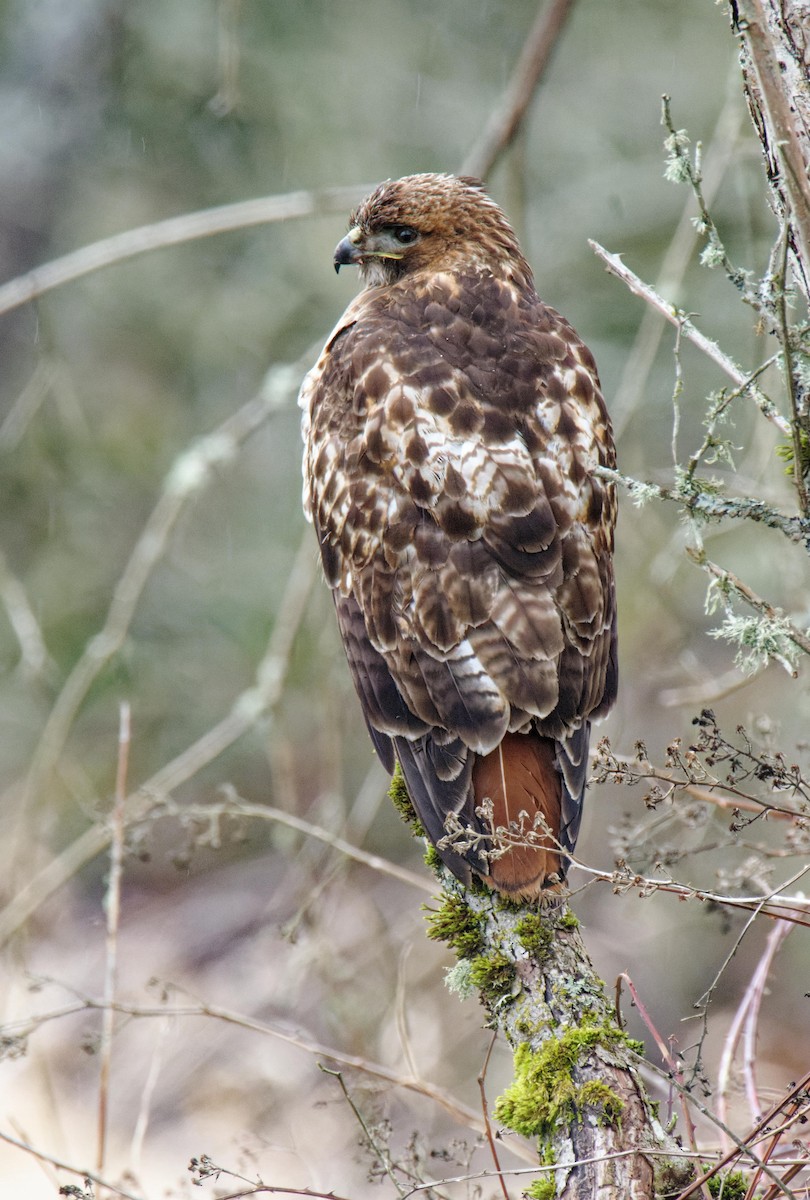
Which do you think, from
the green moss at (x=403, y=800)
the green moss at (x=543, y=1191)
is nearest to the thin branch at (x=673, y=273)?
the green moss at (x=403, y=800)

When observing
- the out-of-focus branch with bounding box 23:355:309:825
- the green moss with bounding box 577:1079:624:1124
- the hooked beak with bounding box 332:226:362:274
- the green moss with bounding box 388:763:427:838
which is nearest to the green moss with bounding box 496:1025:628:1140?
the green moss with bounding box 577:1079:624:1124

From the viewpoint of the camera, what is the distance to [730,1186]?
2488 mm

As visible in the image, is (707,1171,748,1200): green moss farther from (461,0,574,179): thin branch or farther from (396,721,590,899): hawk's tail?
(461,0,574,179): thin branch

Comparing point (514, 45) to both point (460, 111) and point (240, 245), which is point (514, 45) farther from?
point (240, 245)

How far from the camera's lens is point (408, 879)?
330cm

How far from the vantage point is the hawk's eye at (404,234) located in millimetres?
3924

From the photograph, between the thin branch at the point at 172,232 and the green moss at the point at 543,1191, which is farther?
the thin branch at the point at 172,232

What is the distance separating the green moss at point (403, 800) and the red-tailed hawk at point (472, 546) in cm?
6

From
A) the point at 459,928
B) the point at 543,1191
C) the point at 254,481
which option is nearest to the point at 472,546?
the point at 459,928

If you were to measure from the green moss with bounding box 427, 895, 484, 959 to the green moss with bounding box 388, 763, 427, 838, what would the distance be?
14.0 inches

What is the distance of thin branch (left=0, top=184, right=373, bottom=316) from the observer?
170 inches

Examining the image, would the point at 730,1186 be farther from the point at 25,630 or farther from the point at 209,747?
the point at 25,630

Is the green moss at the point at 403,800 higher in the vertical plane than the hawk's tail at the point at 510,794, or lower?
higher

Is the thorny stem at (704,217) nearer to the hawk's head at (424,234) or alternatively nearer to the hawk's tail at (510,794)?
the hawk's tail at (510,794)
